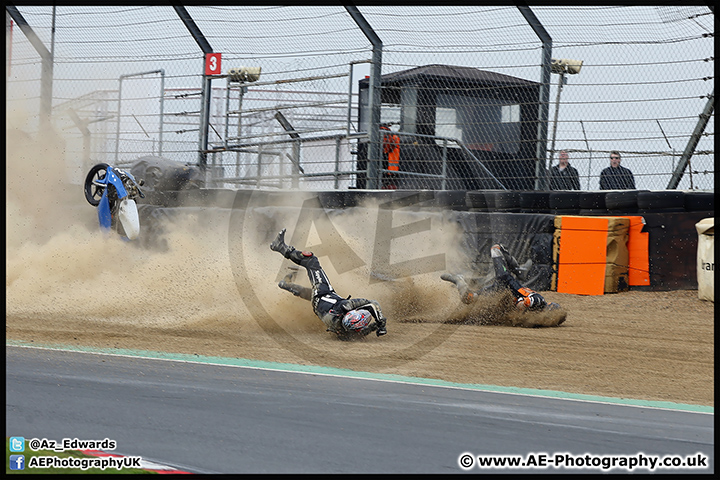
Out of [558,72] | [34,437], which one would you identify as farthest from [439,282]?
[34,437]

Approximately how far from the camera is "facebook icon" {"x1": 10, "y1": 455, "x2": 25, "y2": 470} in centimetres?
332

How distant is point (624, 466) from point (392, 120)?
8507 millimetres

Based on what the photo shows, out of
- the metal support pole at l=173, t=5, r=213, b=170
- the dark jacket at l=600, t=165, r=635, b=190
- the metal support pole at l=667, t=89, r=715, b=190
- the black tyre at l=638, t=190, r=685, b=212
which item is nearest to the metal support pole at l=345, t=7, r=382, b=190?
the metal support pole at l=173, t=5, r=213, b=170

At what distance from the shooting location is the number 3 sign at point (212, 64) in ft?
41.2

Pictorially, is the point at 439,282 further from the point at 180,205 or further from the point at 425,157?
the point at 180,205

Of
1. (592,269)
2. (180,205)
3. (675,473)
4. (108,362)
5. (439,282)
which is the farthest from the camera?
(180,205)

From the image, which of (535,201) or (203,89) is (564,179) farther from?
(203,89)

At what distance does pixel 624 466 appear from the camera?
3.72 m

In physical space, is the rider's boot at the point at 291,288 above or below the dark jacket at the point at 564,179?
below

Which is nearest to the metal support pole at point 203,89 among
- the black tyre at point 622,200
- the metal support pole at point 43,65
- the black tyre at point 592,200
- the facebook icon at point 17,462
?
the metal support pole at point 43,65

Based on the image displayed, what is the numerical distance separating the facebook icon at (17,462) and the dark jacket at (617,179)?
326 inches

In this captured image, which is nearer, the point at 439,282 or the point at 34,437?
the point at 34,437

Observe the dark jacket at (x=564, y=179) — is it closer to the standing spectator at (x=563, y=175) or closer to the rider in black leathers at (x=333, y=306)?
the standing spectator at (x=563, y=175)

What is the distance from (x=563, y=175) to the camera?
33.5ft
